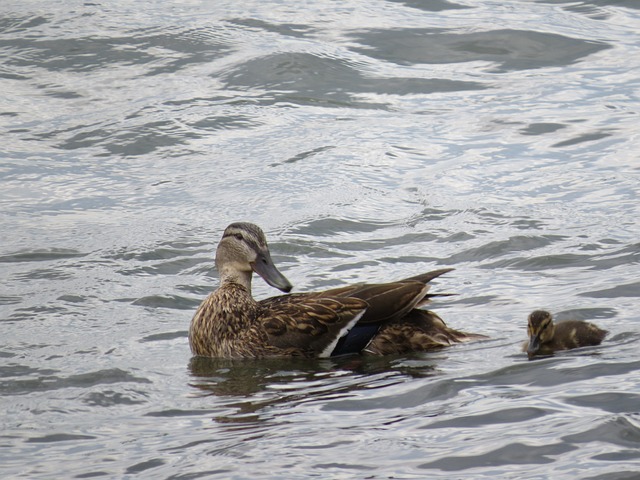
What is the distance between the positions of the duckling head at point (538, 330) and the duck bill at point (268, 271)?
1.85m

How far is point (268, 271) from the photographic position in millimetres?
9094

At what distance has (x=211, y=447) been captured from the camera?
6449 mm

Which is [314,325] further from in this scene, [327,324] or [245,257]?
[245,257]

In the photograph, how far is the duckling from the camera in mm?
7797

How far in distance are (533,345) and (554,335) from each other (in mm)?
250

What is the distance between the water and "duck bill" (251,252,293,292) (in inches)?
28.4

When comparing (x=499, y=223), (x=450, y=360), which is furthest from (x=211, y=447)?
(x=499, y=223)

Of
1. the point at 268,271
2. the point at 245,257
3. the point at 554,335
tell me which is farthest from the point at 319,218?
the point at 554,335

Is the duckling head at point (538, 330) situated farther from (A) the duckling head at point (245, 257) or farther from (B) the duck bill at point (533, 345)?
(A) the duckling head at point (245, 257)

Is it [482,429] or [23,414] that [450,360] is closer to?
[482,429]

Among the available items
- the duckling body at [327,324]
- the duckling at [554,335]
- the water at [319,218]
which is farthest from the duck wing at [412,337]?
the duckling at [554,335]

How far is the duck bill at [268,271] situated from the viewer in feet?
29.5

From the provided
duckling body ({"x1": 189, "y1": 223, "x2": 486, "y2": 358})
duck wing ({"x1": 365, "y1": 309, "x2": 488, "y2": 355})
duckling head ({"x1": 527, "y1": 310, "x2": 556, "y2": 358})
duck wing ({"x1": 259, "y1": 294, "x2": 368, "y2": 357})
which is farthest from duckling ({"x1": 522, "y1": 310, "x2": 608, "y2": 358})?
duck wing ({"x1": 259, "y1": 294, "x2": 368, "y2": 357})

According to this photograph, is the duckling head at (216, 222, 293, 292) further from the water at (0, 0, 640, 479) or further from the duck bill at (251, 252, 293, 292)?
the water at (0, 0, 640, 479)
